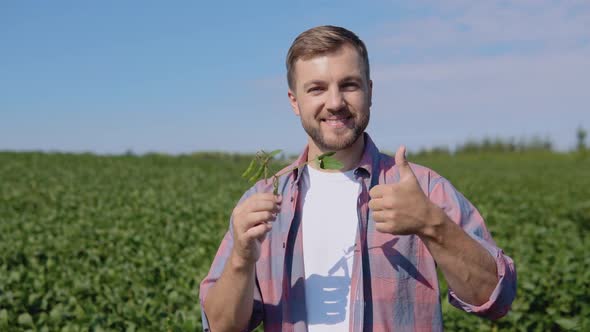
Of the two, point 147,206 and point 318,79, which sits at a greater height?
point 318,79

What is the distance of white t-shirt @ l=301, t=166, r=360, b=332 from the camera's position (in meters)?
2.06

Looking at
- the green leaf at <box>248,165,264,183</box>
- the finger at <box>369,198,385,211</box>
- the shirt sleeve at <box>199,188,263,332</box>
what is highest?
the green leaf at <box>248,165,264,183</box>

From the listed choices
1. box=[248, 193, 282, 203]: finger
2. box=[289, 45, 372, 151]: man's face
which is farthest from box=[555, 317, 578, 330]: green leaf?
box=[248, 193, 282, 203]: finger

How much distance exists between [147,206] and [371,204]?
34.2 feet

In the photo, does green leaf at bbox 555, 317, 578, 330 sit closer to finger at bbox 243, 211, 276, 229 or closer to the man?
the man

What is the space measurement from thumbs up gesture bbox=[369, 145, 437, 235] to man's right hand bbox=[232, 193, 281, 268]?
303mm

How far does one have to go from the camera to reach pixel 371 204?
5.88 feet

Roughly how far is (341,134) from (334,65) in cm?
22

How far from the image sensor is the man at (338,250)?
1.94 metres

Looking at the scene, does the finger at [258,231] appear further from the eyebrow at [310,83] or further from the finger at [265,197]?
the eyebrow at [310,83]

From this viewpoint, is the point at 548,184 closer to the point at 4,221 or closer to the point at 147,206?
the point at 147,206

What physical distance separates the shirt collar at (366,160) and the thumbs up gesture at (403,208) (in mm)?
373

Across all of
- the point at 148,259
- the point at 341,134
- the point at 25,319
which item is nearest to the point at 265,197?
the point at 341,134

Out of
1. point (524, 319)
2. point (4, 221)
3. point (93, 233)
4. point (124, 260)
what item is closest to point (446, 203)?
point (524, 319)
